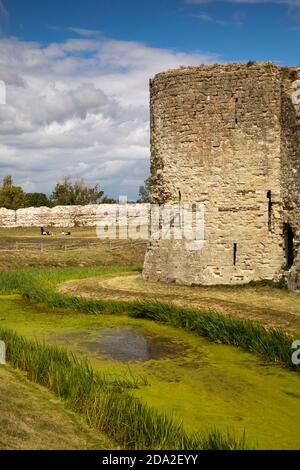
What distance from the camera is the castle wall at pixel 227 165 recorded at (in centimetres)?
1794

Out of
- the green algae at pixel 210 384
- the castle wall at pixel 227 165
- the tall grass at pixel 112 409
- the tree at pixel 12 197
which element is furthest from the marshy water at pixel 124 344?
the tree at pixel 12 197

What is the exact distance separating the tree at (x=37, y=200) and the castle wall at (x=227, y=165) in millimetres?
47238

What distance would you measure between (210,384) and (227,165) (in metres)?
10.3

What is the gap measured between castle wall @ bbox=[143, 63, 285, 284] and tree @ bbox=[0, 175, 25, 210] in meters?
43.8

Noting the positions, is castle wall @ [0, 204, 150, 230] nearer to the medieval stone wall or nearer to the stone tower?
the medieval stone wall

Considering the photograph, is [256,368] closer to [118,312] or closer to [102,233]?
[118,312]

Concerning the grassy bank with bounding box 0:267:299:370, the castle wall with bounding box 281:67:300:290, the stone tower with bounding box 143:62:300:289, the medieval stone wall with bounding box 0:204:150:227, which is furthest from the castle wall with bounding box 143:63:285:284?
the medieval stone wall with bounding box 0:204:150:227

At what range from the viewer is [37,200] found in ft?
220

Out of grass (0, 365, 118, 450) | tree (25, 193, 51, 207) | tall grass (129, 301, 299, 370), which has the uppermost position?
tree (25, 193, 51, 207)

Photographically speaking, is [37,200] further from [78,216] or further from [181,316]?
[181,316]

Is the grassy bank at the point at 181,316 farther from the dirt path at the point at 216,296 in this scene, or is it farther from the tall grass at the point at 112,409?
the tall grass at the point at 112,409

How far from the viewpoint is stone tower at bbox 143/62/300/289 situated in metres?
17.8

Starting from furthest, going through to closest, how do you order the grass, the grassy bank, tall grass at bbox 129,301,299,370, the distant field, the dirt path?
the distant field, the dirt path, the grassy bank, tall grass at bbox 129,301,299,370, the grass

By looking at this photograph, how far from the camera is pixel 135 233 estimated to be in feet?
138
